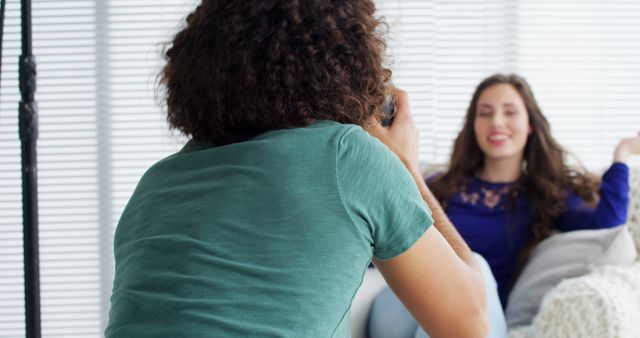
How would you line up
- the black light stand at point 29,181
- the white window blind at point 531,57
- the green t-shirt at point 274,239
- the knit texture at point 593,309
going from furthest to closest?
the white window blind at point 531,57
the knit texture at point 593,309
the black light stand at point 29,181
the green t-shirt at point 274,239

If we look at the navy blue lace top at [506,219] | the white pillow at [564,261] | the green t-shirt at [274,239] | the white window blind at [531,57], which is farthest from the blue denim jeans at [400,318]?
the white window blind at [531,57]

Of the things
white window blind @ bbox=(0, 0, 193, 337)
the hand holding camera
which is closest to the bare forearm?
the hand holding camera

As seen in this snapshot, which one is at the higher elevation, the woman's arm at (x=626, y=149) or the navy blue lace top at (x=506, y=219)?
the woman's arm at (x=626, y=149)

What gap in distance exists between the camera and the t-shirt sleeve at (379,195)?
0.94 metres

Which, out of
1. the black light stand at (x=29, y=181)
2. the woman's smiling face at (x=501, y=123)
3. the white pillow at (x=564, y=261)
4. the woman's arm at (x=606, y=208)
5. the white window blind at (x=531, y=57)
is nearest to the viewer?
the black light stand at (x=29, y=181)

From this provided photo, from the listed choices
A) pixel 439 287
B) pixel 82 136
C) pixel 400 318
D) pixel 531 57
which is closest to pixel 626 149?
pixel 531 57

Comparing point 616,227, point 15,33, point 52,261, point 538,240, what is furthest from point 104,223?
point 616,227

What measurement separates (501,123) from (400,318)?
93 cm

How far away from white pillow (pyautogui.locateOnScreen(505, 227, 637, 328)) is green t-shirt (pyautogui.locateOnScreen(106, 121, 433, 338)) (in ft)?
4.67

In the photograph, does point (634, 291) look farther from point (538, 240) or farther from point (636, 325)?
point (538, 240)

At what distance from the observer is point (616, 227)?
94.0 inches

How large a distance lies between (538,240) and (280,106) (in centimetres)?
170

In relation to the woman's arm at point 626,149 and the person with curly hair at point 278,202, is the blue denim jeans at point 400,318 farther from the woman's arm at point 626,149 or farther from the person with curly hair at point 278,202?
the person with curly hair at point 278,202

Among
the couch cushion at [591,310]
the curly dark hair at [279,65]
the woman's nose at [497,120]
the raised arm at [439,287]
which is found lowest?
the couch cushion at [591,310]
